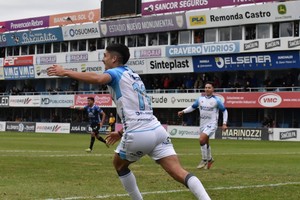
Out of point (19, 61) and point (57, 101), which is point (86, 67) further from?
point (19, 61)

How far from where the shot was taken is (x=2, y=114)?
3155 inches

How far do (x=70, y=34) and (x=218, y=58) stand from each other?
21.5 metres

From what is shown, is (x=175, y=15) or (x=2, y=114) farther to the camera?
(x=2, y=114)

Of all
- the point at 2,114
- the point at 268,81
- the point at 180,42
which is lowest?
the point at 2,114

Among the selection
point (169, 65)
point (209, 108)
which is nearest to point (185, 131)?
point (169, 65)

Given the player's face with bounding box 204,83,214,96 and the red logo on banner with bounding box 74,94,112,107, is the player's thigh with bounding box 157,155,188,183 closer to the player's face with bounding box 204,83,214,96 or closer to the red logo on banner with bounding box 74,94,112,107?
the player's face with bounding box 204,83,214,96

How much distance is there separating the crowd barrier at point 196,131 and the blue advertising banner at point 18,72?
45.9ft

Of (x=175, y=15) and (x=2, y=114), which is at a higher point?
(x=175, y=15)

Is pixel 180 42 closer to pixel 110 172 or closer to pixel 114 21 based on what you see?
pixel 114 21

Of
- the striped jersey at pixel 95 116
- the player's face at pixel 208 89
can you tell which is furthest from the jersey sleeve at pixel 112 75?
the striped jersey at pixel 95 116

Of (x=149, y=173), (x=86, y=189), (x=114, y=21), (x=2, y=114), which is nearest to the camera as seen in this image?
(x=86, y=189)

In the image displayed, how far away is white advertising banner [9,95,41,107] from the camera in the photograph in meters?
71.3

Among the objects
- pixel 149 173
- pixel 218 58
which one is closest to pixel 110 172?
pixel 149 173

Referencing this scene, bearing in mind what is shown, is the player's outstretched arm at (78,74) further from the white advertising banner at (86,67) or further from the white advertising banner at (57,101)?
the white advertising banner at (57,101)
